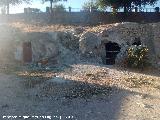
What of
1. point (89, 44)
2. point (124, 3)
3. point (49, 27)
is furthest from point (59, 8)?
point (89, 44)

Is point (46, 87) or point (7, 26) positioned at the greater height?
point (7, 26)

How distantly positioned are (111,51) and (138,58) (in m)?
3.38

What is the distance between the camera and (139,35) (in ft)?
106

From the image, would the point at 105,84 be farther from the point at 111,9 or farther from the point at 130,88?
the point at 111,9

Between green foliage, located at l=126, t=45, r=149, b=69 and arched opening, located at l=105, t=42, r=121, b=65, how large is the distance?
210cm

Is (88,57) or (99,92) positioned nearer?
(99,92)

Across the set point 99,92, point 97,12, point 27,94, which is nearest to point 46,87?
point 27,94

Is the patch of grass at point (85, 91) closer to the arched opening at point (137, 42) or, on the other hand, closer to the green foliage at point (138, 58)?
the green foliage at point (138, 58)

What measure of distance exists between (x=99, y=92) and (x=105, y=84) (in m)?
2.03

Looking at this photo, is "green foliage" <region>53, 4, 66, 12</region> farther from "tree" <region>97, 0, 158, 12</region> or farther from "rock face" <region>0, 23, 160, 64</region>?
"rock face" <region>0, 23, 160, 64</region>

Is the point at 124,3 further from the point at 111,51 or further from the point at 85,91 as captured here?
the point at 85,91

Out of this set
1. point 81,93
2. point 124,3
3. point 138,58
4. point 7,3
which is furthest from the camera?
point 7,3

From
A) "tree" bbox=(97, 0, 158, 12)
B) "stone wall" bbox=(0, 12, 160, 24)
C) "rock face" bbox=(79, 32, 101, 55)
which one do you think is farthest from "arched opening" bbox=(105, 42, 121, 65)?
"tree" bbox=(97, 0, 158, 12)

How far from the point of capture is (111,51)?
32062 mm
